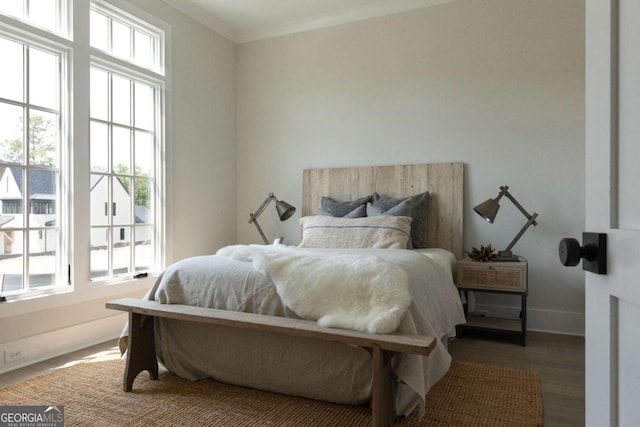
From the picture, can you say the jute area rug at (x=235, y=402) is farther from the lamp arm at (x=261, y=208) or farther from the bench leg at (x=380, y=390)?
the lamp arm at (x=261, y=208)

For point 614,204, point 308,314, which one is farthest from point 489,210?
point 614,204

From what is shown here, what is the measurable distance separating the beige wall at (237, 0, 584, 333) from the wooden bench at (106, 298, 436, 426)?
2.21 metres

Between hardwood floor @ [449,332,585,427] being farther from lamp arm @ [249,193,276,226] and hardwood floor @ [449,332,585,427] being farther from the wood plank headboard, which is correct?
lamp arm @ [249,193,276,226]

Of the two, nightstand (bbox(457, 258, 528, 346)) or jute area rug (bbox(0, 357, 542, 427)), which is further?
nightstand (bbox(457, 258, 528, 346))

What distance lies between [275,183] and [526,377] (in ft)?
9.83

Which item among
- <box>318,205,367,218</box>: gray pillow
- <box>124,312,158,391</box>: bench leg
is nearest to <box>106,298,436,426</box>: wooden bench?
<box>124,312,158,391</box>: bench leg

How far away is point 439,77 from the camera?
3869 mm

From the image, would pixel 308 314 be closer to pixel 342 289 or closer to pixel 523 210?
pixel 342 289

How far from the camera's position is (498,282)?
3.20 meters

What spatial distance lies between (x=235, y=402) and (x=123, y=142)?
7.92ft

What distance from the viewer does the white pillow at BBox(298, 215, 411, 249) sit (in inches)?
130

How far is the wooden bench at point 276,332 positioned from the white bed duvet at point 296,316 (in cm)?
7

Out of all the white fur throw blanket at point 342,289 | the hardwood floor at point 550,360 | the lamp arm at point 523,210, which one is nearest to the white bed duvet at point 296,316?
the white fur throw blanket at point 342,289

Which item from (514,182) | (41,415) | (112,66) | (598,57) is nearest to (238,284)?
(41,415)
